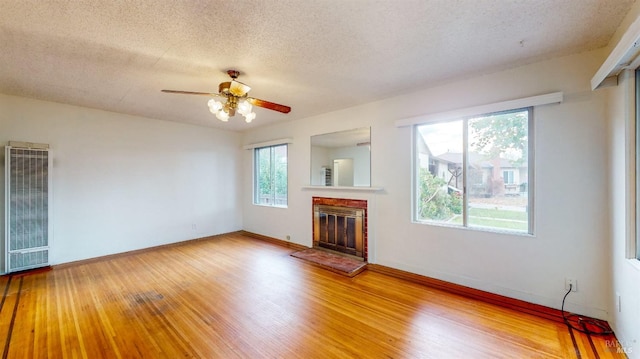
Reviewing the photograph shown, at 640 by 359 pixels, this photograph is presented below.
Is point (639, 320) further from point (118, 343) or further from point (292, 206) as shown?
point (292, 206)

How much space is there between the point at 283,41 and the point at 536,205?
3005mm

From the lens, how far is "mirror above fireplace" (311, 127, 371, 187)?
4.03 metres

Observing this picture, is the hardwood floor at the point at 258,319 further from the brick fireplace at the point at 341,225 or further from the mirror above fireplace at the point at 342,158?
the mirror above fireplace at the point at 342,158

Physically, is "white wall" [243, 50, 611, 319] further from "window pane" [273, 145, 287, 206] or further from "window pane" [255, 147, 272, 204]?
"window pane" [255, 147, 272, 204]

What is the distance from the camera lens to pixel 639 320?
1700mm

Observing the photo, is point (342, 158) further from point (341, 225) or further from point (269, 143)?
point (269, 143)

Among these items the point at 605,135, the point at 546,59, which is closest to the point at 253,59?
the point at 546,59

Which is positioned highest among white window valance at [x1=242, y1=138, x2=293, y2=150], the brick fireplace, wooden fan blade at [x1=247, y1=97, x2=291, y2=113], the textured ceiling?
the textured ceiling

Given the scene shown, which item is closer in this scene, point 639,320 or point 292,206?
point 639,320

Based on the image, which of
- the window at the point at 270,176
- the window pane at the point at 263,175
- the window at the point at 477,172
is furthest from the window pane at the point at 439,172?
the window pane at the point at 263,175

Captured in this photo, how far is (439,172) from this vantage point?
11.0 feet

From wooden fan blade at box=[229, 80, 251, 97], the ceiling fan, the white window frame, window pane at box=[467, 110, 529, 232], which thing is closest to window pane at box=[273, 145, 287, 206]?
the white window frame

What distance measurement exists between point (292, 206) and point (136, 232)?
2.94 meters

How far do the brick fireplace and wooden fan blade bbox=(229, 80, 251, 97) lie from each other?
239 cm
